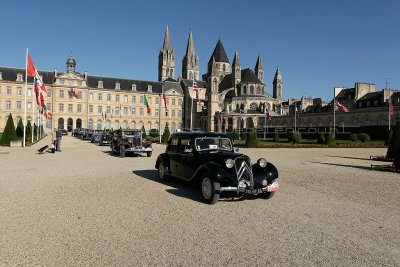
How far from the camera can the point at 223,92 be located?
304 feet

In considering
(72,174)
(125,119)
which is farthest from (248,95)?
(72,174)

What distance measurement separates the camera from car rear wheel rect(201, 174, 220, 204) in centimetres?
682

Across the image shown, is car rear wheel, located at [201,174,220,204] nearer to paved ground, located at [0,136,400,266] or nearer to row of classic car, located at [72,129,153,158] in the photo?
paved ground, located at [0,136,400,266]

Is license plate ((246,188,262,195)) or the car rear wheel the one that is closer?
the car rear wheel

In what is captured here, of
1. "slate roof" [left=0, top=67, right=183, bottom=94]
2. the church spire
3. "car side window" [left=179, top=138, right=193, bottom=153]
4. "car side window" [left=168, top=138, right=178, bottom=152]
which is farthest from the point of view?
the church spire

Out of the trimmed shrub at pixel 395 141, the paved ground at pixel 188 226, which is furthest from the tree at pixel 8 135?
the trimmed shrub at pixel 395 141

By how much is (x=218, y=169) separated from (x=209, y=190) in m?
0.47

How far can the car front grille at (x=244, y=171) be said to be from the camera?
716 centimetres

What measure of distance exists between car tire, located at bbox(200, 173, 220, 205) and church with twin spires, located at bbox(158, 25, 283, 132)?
6669 cm

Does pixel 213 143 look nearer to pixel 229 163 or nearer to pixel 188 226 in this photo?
pixel 229 163

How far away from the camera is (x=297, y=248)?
4.32 metres

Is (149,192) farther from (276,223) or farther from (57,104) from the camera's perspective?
(57,104)

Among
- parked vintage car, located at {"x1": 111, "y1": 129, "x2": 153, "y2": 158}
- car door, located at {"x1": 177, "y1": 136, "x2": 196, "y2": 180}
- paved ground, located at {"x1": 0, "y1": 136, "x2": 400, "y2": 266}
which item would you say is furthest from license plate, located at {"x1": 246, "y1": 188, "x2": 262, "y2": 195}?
parked vintage car, located at {"x1": 111, "y1": 129, "x2": 153, "y2": 158}

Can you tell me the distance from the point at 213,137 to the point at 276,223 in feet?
12.1
